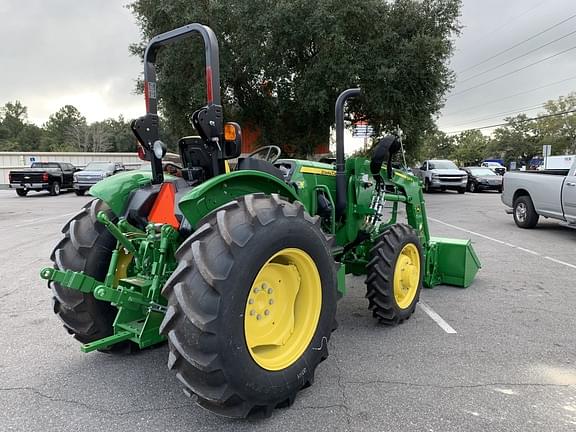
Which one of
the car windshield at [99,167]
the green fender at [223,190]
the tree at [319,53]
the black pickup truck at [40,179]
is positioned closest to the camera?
the green fender at [223,190]

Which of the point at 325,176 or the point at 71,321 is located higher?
the point at 325,176

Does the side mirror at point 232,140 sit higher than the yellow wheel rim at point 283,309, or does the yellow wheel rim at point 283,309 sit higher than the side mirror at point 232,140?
the side mirror at point 232,140

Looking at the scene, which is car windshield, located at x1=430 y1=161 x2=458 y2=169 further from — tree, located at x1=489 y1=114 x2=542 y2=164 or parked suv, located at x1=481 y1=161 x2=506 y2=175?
tree, located at x1=489 y1=114 x2=542 y2=164

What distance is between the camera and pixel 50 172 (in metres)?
23.2

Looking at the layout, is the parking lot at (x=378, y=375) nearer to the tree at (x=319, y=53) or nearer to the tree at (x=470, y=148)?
the tree at (x=319, y=53)

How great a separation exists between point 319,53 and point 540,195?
32.4 feet

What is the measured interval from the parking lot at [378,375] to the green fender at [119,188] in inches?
51.4

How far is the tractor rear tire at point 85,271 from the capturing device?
3.35 metres

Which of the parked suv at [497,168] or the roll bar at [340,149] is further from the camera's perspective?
the parked suv at [497,168]

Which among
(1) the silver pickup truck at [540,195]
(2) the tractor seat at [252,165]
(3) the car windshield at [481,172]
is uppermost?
(2) the tractor seat at [252,165]

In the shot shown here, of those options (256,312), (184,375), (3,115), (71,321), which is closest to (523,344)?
(256,312)

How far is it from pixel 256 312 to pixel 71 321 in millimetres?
1601

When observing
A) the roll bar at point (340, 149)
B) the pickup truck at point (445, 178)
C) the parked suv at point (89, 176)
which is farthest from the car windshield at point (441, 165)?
the roll bar at point (340, 149)

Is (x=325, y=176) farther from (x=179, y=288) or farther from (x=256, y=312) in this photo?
(x=179, y=288)
